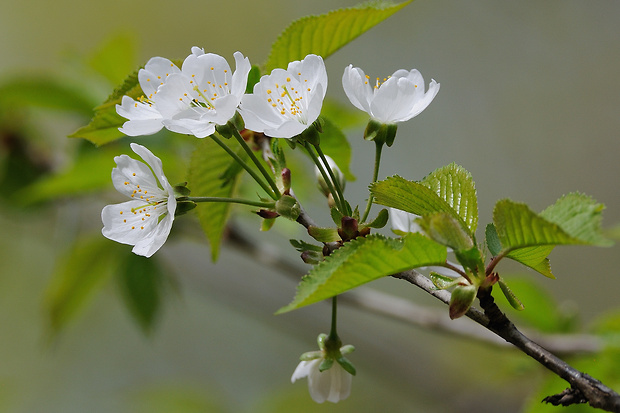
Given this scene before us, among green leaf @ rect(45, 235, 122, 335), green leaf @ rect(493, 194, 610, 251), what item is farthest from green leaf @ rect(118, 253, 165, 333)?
green leaf @ rect(493, 194, 610, 251)

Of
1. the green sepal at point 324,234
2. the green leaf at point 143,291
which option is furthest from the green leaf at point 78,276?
the green sepal at point 324,234

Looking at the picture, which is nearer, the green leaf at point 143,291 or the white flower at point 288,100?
the white flower at point 288,100

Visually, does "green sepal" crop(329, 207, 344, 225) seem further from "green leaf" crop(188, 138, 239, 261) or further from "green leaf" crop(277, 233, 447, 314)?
"green leaf" crop(188, 138, 239, 261)

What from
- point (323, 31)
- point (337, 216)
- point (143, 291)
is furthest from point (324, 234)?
point (143, 291)

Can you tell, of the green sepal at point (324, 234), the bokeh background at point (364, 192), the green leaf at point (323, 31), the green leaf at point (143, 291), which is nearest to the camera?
the green sepal at point (324, 234)

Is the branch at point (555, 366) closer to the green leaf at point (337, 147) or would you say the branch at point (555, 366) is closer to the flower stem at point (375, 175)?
the flower stem at point (375, 175)

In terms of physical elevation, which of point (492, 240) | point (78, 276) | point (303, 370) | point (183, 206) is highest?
point (492, 240)

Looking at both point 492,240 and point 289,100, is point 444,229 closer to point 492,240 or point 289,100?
point 492,240
